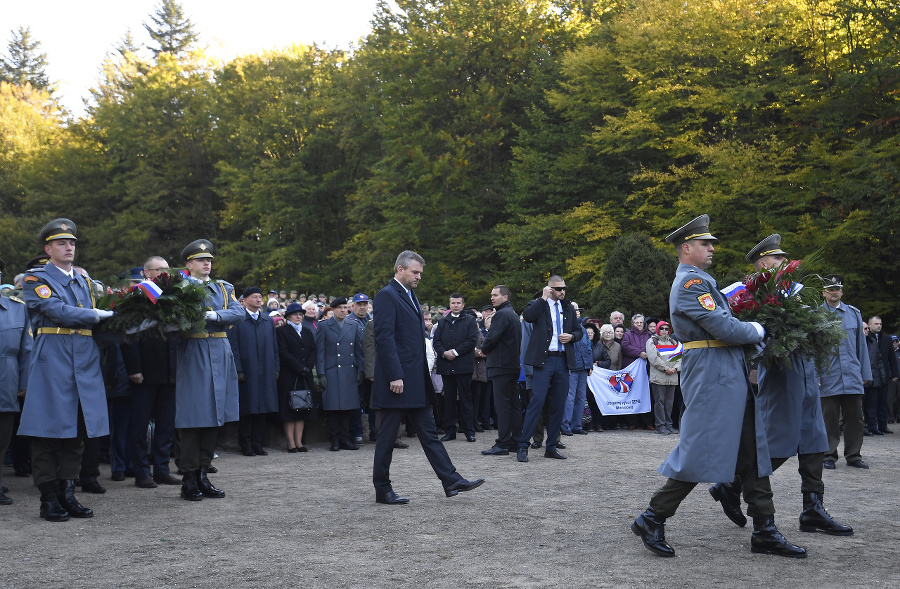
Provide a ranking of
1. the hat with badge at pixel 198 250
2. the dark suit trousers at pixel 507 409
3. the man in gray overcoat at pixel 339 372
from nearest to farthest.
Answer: the hat with badge at pixel 198 250
the dark suit trousers at pixel 507 409
the man in gray overcoat at pixel 339 372

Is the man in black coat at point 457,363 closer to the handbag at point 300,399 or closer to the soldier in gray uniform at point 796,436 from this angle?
the handbag at point 300,399

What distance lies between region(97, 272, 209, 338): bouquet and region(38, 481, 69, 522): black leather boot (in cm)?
137

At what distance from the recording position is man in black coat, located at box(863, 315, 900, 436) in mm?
17031

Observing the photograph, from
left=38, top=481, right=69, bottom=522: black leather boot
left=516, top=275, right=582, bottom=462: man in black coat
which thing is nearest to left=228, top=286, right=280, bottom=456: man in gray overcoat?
left=516, top=275, right=582, bottom=462: man in black coat

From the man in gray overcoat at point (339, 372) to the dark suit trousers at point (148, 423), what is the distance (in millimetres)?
3605

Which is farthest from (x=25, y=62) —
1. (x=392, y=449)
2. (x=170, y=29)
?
(x=392, y=449)

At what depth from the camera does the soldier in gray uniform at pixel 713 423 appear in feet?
20.6

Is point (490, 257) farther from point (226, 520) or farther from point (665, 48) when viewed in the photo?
point (226, 520)

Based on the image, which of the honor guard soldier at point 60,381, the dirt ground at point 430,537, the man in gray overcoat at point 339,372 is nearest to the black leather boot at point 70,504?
→ the honor guard soldier at point 60,381

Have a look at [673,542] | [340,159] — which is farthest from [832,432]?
[340,159]

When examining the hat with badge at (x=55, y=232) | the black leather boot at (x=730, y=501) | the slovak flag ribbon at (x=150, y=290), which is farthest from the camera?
the slovak flag ribbon at (x=150, y=290)

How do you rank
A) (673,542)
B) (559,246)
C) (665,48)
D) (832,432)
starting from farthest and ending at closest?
1. (559,246)
2. (665,48)
3. (832,432)
4. (673,542)

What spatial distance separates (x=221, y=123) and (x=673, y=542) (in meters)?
44.0

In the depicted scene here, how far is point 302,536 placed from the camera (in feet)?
22.9
